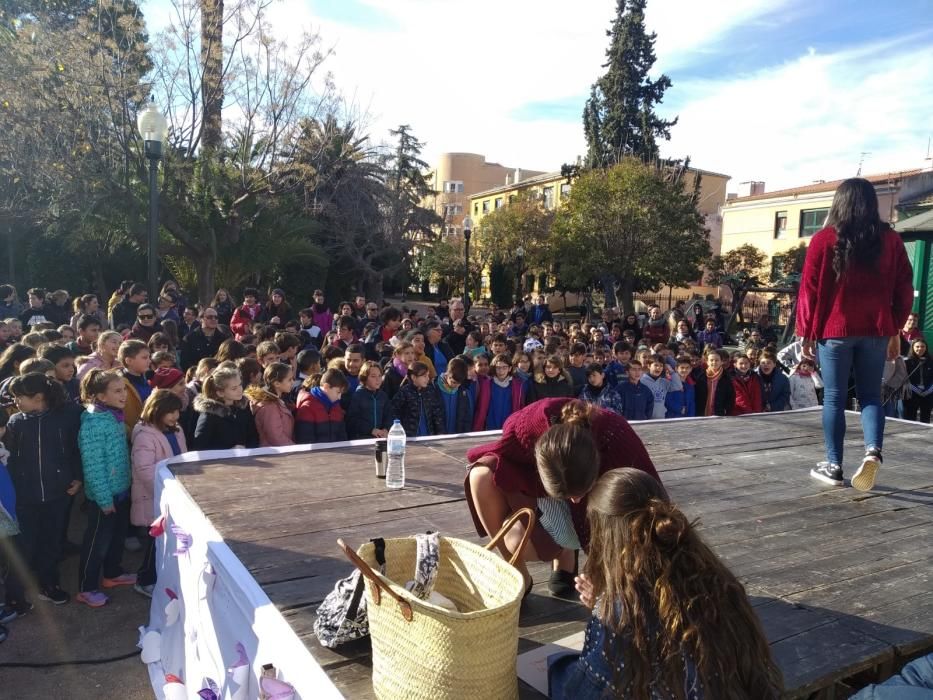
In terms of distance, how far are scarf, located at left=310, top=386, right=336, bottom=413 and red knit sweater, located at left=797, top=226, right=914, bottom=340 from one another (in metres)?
3.52

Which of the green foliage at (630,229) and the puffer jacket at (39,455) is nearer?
the puffer jacket at (39,455)

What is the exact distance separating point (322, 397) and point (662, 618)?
4108 millimetres

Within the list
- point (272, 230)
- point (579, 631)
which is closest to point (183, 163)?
point (272, 230)

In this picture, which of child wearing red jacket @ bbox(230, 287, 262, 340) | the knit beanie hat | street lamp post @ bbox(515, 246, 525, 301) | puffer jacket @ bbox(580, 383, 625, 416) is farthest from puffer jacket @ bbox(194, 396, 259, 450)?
street lamp post @ bbox(515, 246, 525, 301)

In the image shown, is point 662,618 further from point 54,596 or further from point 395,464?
point 54,596

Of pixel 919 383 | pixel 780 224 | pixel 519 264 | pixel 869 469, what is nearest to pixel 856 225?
pixel 869 469

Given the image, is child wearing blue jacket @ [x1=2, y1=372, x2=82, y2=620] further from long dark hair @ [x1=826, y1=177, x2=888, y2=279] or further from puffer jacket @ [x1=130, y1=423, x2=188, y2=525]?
long dark hair @ [x1=826, y1=177, x2=888, y2=279]

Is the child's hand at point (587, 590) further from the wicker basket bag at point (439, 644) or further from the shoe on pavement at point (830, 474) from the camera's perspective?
the shoe on pavement at point (830, 474)

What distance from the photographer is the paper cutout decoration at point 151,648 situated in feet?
12.1

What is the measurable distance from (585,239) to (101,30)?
18759 millimetres

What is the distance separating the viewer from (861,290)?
3.95 metres

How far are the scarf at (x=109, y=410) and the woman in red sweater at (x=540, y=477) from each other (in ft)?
8.43

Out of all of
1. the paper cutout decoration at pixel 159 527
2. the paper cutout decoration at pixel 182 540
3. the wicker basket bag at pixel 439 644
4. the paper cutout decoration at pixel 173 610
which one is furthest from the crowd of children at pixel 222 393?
the wicker basket bag at pixel 439 644

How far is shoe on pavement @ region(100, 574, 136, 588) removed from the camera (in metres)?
4.48
